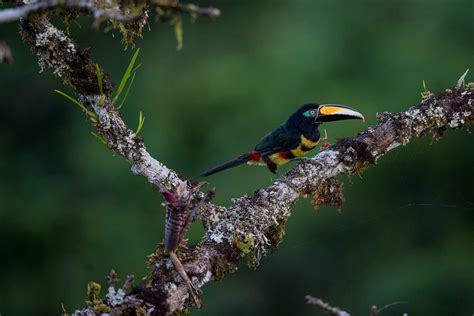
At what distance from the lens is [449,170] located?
28.0 feet

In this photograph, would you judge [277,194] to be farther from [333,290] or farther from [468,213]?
[468,213]

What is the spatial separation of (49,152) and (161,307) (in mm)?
8466

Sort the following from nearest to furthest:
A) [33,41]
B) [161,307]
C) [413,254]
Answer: [161,307] < [33,41] < [413,254]

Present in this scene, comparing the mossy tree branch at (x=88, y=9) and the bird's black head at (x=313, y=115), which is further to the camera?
the bird's black head at (x=313, y=115)

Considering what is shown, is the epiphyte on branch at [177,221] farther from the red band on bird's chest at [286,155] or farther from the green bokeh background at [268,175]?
the green bokeh background at [268,175]

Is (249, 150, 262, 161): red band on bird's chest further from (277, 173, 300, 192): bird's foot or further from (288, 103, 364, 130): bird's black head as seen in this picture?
(277, 173, 300, 192): bird's foot

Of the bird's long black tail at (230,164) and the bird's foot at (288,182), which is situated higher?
the bird's long black tail at (230,164)

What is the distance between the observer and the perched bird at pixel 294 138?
369cm

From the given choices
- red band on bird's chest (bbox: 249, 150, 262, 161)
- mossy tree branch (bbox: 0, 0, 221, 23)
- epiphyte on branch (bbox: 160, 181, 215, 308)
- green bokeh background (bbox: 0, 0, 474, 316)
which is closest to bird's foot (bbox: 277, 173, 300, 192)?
epiphyte on branch (bbox: 160, 181, 215, 308)

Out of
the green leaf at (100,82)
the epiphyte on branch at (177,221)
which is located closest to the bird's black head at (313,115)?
the green leaf at (100,82)

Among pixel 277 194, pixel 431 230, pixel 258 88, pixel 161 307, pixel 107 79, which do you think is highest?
pixel 258 88

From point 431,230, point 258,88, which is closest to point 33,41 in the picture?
point 258,88

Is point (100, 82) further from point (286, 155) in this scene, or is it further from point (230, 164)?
point (286, 155)

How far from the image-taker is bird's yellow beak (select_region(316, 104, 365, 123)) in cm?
361
